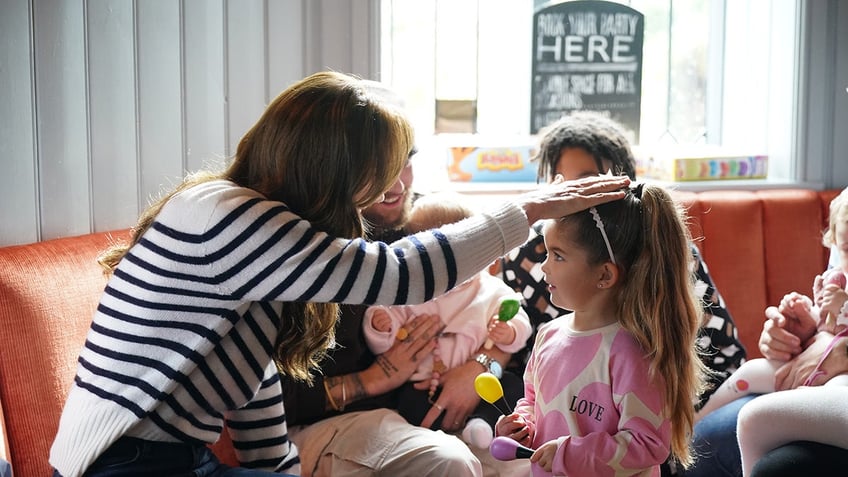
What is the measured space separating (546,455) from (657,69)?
6.81ft

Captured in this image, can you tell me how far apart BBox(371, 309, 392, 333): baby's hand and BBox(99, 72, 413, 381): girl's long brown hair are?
1.94 feet

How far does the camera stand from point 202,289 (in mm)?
1495

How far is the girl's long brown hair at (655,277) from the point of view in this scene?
1650mm

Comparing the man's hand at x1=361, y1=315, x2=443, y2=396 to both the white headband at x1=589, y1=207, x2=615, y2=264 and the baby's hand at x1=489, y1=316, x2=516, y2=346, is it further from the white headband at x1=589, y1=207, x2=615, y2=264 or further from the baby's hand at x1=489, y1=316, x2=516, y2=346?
the white headband at x1=589, y1=207, x2=615, y2=264

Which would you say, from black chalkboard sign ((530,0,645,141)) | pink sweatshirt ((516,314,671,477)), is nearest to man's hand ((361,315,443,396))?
pink sweatshirt ((516,314,671,477))

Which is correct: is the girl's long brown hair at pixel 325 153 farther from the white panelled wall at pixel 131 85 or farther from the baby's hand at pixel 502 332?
the baby's hand at pixel 502 332

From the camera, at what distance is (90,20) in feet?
6.98

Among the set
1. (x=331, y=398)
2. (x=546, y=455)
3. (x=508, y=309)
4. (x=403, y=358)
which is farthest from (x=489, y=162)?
Answer: (x=546, y=455)

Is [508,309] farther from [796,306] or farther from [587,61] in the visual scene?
[587,61]

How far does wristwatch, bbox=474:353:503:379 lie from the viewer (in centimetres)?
223

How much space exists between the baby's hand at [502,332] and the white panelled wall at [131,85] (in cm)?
89

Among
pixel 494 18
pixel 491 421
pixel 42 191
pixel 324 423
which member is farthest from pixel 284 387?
pixel 494 18

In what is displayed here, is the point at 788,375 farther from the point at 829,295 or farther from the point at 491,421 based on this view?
the point at 491,421

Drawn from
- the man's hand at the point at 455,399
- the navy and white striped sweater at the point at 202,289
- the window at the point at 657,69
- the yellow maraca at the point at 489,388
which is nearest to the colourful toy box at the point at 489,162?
the window at the point at 657,69
